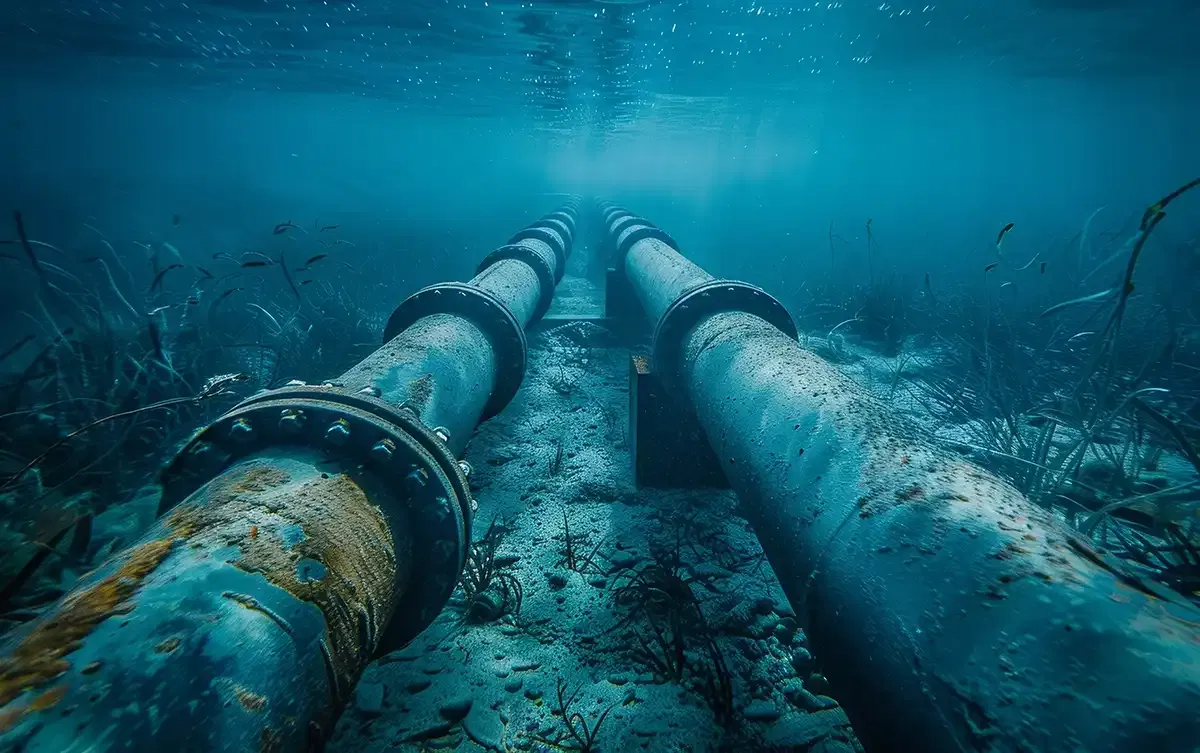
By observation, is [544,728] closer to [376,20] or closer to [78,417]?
[78,417]

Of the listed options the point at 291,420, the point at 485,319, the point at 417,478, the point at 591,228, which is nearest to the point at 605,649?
the point at 417,478

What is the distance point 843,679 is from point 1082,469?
4834mm

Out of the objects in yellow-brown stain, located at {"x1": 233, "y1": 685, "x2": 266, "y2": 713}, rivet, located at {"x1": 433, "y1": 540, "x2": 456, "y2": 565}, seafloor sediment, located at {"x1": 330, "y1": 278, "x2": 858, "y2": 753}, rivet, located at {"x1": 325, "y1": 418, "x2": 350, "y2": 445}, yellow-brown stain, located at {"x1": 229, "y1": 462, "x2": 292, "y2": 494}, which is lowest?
seafloor sediment, located at {"x1": 330, "y1": 278, "x2": 858, "y2": 753}

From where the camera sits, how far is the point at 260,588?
123cm

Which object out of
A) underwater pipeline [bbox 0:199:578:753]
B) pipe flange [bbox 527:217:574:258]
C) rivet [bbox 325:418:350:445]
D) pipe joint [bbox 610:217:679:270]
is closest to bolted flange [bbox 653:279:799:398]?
underwater pipeline [bbox 0:199:578:753]

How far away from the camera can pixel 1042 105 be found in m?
34.0

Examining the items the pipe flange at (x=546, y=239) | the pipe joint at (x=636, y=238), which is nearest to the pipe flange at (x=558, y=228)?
the pipe flange at (x=546, y=239)

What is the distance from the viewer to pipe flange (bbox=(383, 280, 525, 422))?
388 cm

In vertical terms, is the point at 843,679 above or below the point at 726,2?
below

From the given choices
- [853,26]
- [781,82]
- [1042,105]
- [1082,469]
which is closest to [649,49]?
[853,26]

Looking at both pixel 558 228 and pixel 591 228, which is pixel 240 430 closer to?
pixel 558 228

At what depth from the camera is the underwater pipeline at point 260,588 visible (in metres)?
0.93

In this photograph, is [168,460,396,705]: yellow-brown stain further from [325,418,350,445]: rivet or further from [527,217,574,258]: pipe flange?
[527,217,574,258]: pipe flange

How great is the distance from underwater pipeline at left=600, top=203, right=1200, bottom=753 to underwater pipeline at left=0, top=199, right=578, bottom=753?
1285mm
